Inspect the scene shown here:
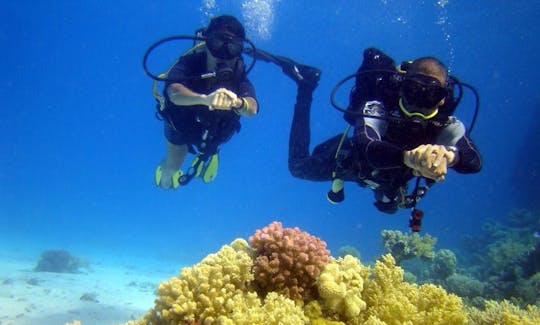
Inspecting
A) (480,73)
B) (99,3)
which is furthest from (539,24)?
(99,3)

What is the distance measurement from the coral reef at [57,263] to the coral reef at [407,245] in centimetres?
1782

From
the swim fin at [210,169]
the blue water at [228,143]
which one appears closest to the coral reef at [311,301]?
the swim fin at [210,169]

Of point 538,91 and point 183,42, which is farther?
point 183,42

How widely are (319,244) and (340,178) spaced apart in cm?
345

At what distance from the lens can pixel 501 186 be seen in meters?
74.8

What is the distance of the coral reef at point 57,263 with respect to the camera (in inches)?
756

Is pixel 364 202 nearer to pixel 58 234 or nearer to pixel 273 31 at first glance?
pixel 273 31

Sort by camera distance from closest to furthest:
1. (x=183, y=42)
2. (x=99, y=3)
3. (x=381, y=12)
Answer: (x=381, y=12) < (x=99, y=3) < (x=183, y=42)

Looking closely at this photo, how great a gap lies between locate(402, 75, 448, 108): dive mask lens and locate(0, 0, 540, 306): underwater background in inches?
893

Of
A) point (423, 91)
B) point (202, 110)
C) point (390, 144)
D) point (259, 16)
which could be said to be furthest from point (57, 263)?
point (259, 16)

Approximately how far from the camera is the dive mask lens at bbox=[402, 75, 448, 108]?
170 inches

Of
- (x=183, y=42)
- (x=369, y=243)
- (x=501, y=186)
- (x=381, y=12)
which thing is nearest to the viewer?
(x=369, y=243)

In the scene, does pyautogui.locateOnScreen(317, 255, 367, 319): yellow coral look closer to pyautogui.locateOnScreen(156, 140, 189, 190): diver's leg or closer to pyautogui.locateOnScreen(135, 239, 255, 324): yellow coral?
pyautogui.locateOnScreen(135, 239, 255, 324): yellow coral

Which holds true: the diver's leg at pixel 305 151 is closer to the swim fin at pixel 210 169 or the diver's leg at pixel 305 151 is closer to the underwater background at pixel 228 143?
the swim fin at pixel 210 169
